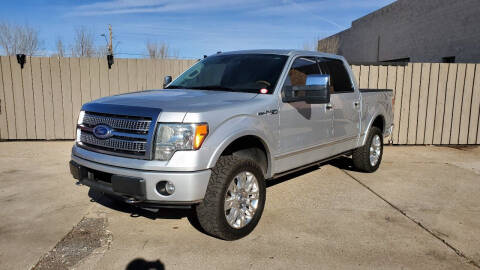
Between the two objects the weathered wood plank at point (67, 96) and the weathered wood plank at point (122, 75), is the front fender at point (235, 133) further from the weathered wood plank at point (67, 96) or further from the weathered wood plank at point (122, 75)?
the weathered wood plank at point (67, 96)

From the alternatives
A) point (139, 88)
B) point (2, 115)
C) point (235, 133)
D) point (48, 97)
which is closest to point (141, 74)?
point (139, 88)

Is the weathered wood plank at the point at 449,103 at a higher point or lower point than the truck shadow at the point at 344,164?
higher

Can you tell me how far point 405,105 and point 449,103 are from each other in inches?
41.5

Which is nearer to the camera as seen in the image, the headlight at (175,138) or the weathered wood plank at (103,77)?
the headlight at (175,138)

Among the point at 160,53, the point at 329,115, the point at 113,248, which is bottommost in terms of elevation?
the point at 113,248

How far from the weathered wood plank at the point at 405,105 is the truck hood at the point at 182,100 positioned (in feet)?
20.9

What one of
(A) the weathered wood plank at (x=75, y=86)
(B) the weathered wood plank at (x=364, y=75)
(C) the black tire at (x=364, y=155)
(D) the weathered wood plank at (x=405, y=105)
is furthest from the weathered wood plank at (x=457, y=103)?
(A) the weathered wood plank at (x=75, y=86)

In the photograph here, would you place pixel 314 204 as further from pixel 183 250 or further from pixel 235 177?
pixel 183 250

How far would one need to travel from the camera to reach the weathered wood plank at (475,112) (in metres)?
8.93

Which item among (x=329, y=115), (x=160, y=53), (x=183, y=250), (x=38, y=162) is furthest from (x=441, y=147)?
(x=160, y=53)

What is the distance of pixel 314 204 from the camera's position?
479cm

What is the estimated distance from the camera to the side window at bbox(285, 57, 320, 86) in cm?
439

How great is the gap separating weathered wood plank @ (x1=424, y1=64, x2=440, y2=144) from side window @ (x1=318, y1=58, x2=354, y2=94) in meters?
4.42

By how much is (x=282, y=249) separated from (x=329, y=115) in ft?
6.90
